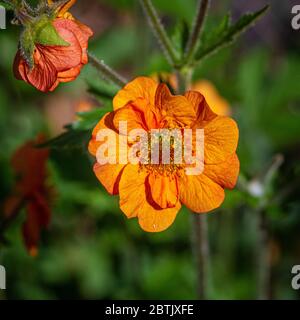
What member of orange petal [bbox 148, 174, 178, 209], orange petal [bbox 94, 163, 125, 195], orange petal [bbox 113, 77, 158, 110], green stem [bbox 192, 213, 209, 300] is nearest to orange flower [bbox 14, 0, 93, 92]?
orange petal [bbox 113, 77, 158, 110]

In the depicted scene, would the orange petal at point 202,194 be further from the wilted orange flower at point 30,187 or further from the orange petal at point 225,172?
the wilted orange flower at point 30,187

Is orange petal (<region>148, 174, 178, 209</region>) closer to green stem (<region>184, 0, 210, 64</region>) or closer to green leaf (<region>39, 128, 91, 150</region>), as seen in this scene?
green leaf (<region>39, 128, 91, 150</region>)

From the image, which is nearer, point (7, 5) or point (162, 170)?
point (7, 5)

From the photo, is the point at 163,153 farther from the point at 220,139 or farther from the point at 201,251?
the point at 201,251

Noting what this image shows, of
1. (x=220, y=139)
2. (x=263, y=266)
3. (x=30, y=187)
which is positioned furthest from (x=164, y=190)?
(x=263, y=266)

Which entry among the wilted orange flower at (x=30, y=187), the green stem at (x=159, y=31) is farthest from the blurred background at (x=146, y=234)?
the green stem at (x=159, y=31)
